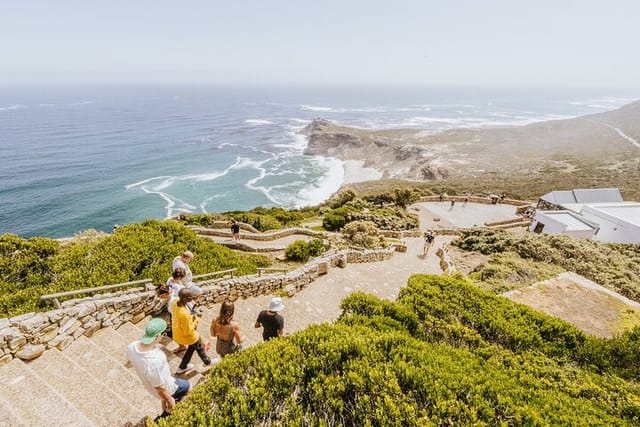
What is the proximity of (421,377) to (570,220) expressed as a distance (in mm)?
24664

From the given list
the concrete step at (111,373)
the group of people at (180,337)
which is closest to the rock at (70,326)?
the concrete step at (111,373)

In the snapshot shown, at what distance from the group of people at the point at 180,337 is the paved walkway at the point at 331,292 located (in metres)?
1.54

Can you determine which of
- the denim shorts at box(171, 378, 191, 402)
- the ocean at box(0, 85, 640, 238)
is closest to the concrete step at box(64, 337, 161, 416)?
the denim shorts at box(171, 378, 191, 402)

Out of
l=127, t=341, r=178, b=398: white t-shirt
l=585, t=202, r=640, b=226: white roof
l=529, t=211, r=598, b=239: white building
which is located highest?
l=127, t=341, r=178, b=398: white t-shirt

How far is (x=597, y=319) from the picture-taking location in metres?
7.77

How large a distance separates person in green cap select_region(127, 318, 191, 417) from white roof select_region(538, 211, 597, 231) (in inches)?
1004

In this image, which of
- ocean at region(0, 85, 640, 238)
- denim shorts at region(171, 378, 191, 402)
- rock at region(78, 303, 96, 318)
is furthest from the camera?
ocean at region(0, 85, 640, 238)

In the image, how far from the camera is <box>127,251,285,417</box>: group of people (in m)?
3.54

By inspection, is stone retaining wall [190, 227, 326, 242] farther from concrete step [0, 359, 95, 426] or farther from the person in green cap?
the person in green cap

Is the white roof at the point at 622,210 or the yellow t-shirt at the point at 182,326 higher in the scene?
the yellow t-shirt at the point at 182,326

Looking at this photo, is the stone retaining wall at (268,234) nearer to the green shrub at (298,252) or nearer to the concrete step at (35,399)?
the green shrub at (298,252)

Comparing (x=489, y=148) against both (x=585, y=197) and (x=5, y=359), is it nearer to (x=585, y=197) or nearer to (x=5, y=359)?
(x=585, y=197)

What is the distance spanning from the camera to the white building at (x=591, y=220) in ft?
64.3

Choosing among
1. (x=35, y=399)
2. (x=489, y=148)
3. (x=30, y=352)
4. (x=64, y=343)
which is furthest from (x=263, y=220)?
(x=489, y=148)
